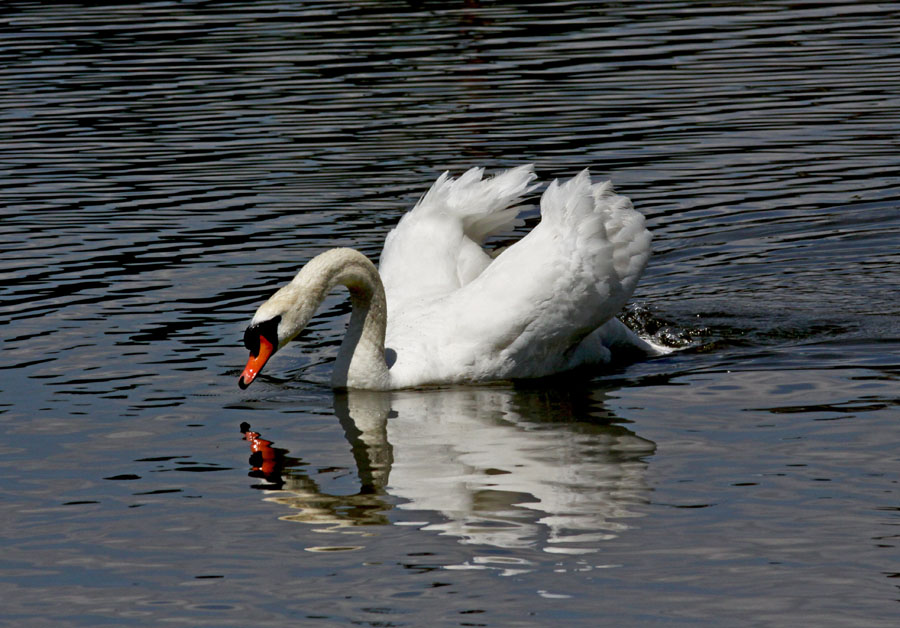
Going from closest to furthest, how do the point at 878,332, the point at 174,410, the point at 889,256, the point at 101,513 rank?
the point at 101,513
the point at 174,410
the point at 878,332
the point at 889,256

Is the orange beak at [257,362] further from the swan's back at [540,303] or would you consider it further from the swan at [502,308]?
the swan's back at [540,303]

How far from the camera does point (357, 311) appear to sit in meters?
10.6

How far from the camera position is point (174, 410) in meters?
10.1

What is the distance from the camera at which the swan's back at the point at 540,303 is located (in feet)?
34.0

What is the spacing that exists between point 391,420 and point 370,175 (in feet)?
23.2

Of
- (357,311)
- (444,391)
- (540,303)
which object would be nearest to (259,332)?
(357,311)

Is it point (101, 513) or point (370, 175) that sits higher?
point (370, 175)

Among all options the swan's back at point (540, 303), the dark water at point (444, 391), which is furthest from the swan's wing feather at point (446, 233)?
the dark water at point (444, 391)

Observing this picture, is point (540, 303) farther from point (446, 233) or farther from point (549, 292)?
point (446, 233)

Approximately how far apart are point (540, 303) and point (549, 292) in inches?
3.6

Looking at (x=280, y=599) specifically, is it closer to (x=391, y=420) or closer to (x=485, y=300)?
(x=391, y=420)

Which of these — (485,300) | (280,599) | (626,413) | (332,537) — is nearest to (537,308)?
(485,300)

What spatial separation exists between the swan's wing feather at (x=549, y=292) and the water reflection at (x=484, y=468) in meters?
0.31

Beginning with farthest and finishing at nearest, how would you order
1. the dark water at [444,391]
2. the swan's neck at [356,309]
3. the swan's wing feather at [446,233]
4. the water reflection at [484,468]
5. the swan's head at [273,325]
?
1. the swan's wing feather at [446,233]
2. the swan's neck at [356,309]
3. the swan's head at [273,325]
4. the water reflection at [484,468]
5. the dark water at [444,391]
